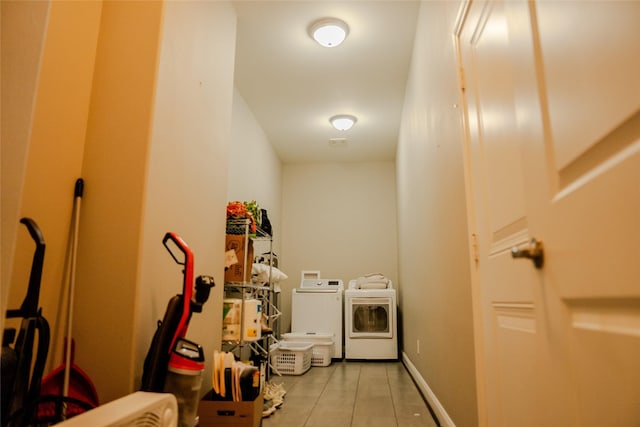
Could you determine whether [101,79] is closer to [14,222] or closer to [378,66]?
[14,222]

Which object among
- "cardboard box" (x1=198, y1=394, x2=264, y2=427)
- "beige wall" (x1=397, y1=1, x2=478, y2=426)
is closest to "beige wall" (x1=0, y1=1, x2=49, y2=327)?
"beige wall" (x1=397, y1=1, x2=478, y2=426)

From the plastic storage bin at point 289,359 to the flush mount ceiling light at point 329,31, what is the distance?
9.64ft

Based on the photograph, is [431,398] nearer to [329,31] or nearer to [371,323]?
[371,323]

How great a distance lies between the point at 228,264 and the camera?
9.18ft


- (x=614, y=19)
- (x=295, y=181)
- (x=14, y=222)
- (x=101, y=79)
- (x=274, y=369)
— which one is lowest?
(x=274, y=369)

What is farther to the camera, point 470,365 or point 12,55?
point 470,365

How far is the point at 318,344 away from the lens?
15.2ft

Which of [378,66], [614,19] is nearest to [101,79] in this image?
[614,19]

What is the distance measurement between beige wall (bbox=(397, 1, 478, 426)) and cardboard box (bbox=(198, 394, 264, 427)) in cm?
102

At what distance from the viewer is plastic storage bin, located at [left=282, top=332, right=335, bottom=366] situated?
4.60 metres

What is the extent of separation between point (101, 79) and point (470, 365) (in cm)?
212

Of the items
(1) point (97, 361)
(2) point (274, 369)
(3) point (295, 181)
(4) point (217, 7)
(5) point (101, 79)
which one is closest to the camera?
(1) point (97, 361)

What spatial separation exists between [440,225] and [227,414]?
5.10ft

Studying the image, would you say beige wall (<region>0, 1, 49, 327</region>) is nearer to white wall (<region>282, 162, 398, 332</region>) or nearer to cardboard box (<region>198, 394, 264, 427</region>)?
cardboard box (<region>198, 394, 264, 427</region>)
